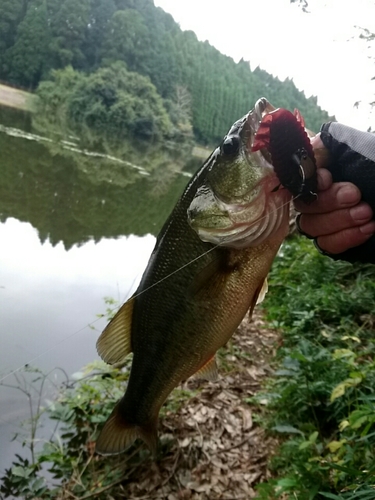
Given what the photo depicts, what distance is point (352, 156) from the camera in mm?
1630

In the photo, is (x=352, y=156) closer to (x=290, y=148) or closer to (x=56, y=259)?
(x=290, y=148)

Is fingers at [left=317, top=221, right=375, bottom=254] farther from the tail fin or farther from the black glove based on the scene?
the tail fin

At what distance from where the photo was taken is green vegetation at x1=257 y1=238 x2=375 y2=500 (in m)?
2.37

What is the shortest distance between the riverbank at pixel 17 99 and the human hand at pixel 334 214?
41203 millimetres

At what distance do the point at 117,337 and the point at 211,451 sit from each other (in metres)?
1.71

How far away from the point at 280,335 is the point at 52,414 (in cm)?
284

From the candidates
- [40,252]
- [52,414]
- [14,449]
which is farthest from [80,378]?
[40,252]

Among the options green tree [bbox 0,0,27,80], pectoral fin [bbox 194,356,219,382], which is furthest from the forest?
pectoral fin [bbox 194,356,219,382]

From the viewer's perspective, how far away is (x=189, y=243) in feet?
6.25

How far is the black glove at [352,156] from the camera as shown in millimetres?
1608

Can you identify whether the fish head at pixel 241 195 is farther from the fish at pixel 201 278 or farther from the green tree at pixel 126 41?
the green tree at pixel 126 41

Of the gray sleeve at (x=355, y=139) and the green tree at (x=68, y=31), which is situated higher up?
the green tree at (x=68, y=31)

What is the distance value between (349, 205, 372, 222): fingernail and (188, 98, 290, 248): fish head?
25cm

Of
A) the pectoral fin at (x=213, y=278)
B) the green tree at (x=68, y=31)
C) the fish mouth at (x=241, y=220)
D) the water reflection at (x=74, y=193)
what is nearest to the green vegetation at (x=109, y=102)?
the green tree at (x=68, y=31)
